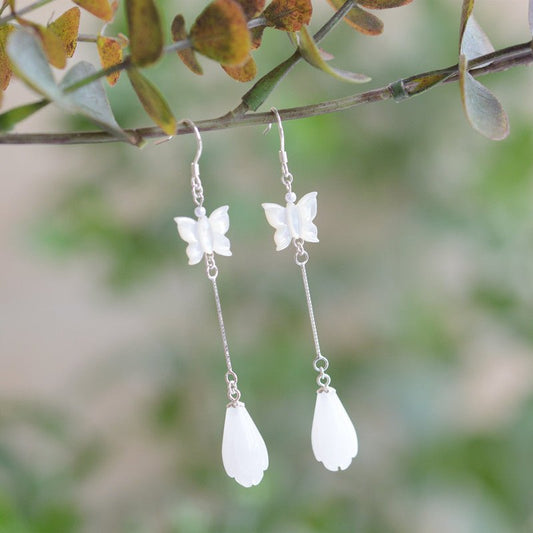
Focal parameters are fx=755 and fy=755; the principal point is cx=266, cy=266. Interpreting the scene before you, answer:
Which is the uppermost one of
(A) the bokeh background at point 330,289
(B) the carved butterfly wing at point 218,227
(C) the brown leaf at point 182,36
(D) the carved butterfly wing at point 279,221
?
(A) the bokeh background at point 330,289

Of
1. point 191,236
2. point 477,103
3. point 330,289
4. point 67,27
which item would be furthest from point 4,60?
point 330,289

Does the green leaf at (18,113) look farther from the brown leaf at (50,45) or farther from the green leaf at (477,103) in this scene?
the green leaf at (477,103)

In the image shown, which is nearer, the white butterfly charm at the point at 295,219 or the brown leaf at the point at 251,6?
the brown leaf at the point at 251,6

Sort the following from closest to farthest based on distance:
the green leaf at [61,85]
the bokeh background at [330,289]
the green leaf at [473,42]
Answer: the green leaf at [61,85] < the green leaf at [473,42] < the bokeh background at [330,289]

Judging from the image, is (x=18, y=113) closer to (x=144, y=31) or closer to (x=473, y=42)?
(x=144, y=31)

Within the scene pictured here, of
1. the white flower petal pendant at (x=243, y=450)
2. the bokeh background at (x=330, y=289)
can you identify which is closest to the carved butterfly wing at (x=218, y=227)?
the white flower petal pendant at (x=243, y=450)

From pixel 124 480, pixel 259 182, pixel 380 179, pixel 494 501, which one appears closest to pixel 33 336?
pixel 124 480

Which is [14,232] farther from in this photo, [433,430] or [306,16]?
[306,16]
